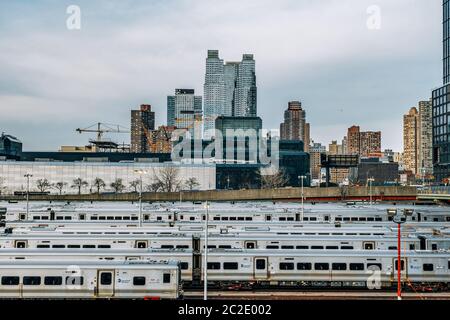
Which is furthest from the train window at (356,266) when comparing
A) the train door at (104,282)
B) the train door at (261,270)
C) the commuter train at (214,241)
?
the train door at (104,282)

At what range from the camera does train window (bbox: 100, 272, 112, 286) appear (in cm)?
2402

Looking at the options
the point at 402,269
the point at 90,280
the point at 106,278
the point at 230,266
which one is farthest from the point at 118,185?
the point at 106,278

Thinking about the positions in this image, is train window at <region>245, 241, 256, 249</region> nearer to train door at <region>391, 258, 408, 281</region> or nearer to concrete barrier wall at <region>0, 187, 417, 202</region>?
train door at <region>391, 258, 408, 281</region>

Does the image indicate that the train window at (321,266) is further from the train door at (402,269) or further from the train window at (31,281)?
the train window at (31,281)

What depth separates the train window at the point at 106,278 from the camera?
2402 centimetres

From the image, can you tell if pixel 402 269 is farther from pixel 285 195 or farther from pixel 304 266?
pixel 285 195

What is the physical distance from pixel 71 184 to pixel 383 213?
392 ft

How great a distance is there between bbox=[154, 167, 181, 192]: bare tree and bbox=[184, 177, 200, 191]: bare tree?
11.0 feet

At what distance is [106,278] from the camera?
78.9 ft

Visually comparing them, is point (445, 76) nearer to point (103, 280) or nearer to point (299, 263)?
point (299, 263)

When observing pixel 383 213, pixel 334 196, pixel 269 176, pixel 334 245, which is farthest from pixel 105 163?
pixel 334 245

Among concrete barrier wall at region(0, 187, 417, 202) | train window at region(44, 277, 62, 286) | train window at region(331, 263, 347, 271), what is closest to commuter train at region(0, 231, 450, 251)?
train window at region(331, 263, 347, 271)

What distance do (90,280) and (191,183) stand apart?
12924cm
